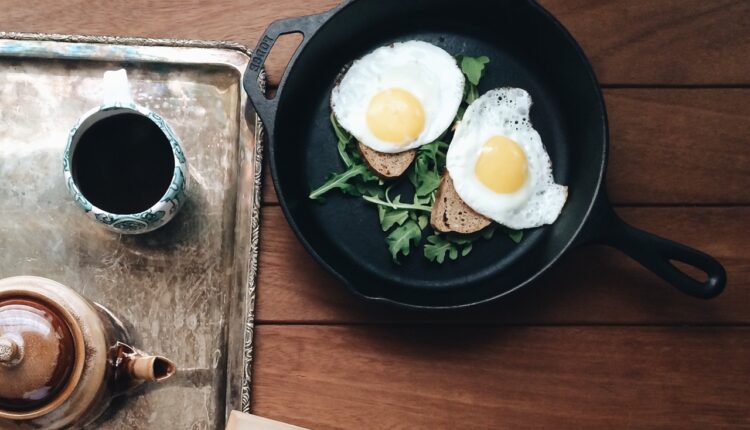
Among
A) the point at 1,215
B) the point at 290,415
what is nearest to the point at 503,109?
the point at 290,415

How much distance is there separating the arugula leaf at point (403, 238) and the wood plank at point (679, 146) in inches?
12.4

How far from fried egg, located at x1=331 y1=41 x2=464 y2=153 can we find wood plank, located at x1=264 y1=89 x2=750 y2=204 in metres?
0.26

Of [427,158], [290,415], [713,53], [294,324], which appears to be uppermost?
[713,53]

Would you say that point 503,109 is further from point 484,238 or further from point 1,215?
point 1,215

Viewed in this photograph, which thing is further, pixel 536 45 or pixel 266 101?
pixel 536 45

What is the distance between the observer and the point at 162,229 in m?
1.03

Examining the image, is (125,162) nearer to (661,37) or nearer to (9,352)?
(9,352)

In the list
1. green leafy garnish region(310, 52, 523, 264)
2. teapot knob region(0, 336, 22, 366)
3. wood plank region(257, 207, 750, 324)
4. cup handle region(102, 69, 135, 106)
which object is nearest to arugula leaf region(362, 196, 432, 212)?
green leafy garnish region(310, 52, 523, 264)

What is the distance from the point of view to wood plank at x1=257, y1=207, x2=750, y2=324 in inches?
A: 42.0

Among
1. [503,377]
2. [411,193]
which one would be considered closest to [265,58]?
[411,193]

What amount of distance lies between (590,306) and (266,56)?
2.01ft

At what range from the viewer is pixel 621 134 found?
111 centimetres

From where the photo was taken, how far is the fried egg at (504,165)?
106 centimetres

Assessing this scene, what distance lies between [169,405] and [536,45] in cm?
77
